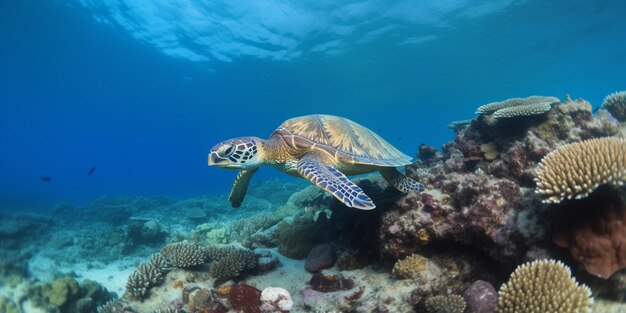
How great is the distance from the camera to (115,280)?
29.5 feet

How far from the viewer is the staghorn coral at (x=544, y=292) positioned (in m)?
2.67

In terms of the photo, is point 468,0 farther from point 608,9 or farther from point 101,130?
point 101,130

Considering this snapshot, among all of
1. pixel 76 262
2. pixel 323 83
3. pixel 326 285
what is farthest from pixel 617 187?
pixel 323 83

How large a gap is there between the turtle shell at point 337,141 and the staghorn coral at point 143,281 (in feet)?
11.3

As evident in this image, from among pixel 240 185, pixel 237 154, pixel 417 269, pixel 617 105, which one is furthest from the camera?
pixel 617 105

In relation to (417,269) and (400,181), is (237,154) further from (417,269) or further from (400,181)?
(417,269)

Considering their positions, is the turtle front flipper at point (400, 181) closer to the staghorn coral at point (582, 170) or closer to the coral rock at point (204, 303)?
the staghorn coral at point (582, 170)

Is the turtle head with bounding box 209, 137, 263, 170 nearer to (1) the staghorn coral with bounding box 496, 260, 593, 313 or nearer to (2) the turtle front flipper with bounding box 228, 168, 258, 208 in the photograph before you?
(2) the turtle front flipper with bounding box 228, 168, 258, 208

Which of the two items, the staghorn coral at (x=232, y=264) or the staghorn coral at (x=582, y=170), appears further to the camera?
the staghorn coral at (x=232, y=264)

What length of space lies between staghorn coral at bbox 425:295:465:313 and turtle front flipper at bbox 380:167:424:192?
6.27 ft

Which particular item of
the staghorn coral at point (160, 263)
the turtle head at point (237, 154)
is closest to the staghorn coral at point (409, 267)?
the turtle head at point (237, 154)

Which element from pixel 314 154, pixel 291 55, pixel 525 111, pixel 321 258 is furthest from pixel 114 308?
pixel 291 55

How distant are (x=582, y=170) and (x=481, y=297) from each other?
1724 mm

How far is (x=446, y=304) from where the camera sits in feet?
11.5
